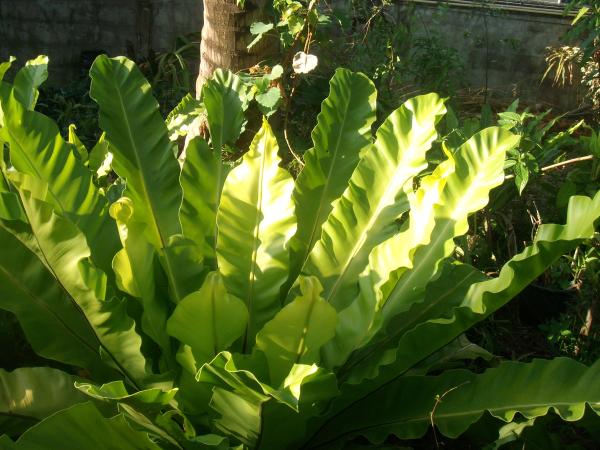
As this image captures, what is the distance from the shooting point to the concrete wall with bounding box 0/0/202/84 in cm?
711

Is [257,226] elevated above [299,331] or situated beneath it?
elevated above

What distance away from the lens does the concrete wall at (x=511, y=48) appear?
656 centimetres

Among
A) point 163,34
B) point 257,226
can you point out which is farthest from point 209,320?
point 163,34

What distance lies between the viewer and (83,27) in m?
7.25

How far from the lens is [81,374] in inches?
98.0

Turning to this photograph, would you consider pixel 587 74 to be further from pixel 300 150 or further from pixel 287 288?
pixel 287 288

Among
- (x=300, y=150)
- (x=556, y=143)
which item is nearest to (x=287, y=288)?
(x=300, y=150)

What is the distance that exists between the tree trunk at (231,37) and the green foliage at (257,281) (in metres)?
0.75

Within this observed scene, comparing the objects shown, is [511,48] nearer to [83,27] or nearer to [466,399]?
[83,27]

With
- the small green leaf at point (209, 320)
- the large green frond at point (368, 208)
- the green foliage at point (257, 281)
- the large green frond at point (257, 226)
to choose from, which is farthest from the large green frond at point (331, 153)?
the small green leaf at point (209, 320)

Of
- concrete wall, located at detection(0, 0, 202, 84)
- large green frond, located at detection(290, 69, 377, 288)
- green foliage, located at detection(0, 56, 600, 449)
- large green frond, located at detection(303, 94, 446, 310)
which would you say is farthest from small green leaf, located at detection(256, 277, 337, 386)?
concrete wall, located at detection(0, 0, 202, 84)

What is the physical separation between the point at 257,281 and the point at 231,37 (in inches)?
58.6

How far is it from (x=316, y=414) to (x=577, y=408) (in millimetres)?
677

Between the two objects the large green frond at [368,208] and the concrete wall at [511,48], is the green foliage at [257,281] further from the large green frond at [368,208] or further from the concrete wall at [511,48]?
the concrete wall at [511,48]
